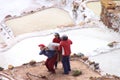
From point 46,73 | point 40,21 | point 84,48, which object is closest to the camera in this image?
point 46,73

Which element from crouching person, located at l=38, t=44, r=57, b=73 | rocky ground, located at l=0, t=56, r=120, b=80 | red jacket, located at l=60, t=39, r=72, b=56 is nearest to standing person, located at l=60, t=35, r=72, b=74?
red jacket, located at l=60, t=39, r=72, b=56

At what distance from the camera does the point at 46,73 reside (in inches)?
549

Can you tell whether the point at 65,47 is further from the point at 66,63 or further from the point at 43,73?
the point at 43,73

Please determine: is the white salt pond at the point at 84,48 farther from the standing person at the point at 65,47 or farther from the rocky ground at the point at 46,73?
the standing person at the point at 65,47

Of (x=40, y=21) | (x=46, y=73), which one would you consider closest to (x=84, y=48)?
(x=46, y=73)

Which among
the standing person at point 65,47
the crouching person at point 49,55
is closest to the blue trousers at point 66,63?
the standing person at point 65,47

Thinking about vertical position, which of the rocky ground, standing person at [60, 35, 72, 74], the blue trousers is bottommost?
the rocky ground

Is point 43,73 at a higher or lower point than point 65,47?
lower

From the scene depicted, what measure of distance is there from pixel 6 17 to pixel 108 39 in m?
9.37

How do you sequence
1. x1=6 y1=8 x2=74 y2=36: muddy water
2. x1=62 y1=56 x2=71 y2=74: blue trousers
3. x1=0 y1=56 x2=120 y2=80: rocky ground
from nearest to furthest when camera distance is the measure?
x1=62 y1=56 x2=71 y2=74: blue trousers
x1=0 y1=56 x2=120 y2=80: rocky ground
x1=6 y1=8 x2=74 y2=36: muddy water

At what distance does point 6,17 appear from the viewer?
83.6 ft

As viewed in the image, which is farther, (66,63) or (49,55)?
(66,63)

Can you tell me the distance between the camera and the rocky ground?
1354 cm

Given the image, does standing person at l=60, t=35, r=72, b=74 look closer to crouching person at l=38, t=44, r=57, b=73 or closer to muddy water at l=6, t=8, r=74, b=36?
crouching person at l=38, t=44, r=57, b=73
